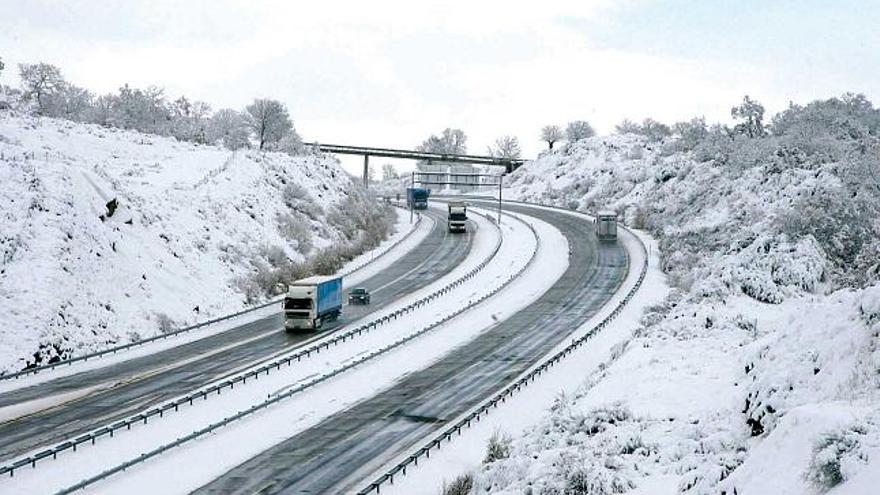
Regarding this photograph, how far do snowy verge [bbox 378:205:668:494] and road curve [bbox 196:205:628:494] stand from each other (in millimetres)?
1304

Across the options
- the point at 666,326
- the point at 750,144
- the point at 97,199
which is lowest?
the point at 666,326

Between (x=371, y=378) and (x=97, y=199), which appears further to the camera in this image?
(x=97, y=199)

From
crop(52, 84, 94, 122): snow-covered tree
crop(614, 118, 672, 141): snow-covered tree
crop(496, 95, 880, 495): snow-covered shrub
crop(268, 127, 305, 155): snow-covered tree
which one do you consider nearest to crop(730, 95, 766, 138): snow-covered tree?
crop(496, 95, 880, 495): snow-covered shrub

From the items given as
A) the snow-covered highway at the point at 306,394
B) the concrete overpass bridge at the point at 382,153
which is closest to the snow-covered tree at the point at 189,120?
the concrete overpass bridge at the point at 382,153

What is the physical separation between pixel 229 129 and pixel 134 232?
71707 mm

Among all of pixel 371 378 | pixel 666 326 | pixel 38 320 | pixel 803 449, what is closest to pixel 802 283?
pixel 666 326

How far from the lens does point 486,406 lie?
32.7m

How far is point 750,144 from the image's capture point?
263ft

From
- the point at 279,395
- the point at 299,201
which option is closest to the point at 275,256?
the point at 299,201

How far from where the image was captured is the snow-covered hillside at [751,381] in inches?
560

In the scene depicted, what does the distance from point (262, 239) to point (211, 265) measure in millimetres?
9195

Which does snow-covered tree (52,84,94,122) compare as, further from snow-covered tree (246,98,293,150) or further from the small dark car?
the small dark car

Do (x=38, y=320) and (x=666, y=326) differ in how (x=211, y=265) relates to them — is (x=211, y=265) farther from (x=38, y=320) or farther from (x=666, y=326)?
(x=666, y=326)

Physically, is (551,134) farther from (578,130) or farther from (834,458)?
(834,458)
